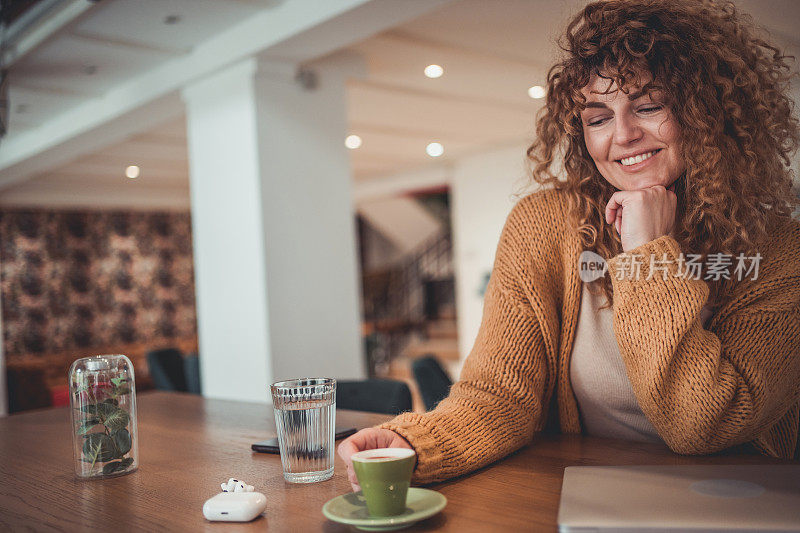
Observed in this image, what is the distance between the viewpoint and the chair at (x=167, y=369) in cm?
475

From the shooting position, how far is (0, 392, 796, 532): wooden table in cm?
81

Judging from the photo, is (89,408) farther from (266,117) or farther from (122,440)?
(266,117)

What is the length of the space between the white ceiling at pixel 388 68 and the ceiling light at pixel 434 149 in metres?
0.09

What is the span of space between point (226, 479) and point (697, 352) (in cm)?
71

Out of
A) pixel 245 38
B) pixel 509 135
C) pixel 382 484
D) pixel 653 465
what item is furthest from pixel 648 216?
pixel 509 135

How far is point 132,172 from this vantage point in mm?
7547

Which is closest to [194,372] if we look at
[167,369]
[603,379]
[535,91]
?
[167,369]

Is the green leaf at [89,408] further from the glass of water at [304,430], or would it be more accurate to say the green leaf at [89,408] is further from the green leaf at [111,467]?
the glass of water at [304,430]

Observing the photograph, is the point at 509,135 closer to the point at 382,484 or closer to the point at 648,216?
the point at 648,216

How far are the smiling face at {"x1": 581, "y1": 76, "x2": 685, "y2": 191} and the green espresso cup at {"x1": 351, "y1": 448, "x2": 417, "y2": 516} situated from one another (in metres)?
0.65

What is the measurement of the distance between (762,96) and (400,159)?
6785mm

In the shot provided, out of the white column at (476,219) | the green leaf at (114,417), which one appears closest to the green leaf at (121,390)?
the green leaf at (114,417)

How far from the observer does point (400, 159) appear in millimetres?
7848

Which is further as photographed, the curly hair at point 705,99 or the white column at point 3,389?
the white column at point 3,389
